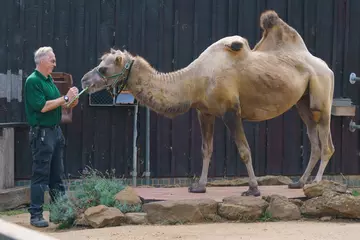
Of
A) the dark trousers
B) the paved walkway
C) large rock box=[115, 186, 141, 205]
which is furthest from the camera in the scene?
the paved walkway

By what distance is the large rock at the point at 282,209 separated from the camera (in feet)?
23.4

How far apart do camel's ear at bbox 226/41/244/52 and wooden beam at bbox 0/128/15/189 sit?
3635 millimetres

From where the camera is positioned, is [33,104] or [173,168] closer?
[33,104]

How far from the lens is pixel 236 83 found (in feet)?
24.2

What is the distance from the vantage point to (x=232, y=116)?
7277mm

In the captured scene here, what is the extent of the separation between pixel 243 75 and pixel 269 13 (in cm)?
112

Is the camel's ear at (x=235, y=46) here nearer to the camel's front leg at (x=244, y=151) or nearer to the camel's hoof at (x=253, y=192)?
the camel's front leg at (x=244, y=151)

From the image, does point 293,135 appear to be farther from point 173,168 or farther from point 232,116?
point 232,116

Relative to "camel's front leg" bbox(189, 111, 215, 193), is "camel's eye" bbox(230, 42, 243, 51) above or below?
above

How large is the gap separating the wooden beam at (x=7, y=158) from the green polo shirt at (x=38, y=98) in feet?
7.08

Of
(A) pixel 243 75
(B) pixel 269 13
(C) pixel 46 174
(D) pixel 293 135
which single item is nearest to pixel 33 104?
(C) pixel 46 174

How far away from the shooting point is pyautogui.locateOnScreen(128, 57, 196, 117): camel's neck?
719 centimetres

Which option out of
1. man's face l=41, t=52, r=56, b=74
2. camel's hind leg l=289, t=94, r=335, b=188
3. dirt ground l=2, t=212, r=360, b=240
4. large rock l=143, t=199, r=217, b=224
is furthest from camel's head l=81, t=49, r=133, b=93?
camel's hind leg l=289, t=94, r=335, b=188

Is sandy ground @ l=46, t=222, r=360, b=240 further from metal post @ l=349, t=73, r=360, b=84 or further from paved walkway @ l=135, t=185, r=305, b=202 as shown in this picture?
metal post @ l=349, t=73, r=360, b=84
